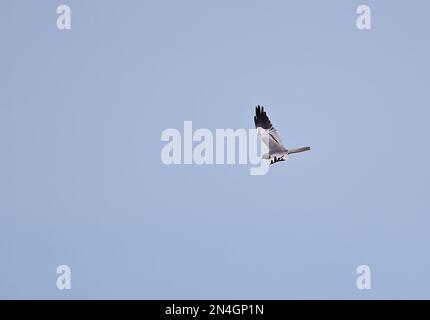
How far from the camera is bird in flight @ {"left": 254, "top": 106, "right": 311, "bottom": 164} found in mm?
41625

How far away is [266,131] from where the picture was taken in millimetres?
42062

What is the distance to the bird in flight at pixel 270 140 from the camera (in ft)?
137

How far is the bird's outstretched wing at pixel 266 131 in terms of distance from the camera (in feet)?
137

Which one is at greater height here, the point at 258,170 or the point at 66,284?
the point at 258,170

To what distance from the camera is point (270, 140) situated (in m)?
41.8

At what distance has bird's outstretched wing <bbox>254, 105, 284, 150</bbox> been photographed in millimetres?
41750

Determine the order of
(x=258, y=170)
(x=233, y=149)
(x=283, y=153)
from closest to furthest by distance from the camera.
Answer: (x=283, y=153) < (x=233, y=149) < (x=258, y=170)

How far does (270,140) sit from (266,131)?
52 centimetres
